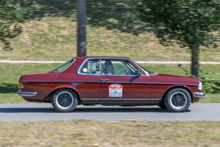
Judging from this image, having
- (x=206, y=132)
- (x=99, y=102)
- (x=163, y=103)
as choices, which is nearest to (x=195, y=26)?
(x=163, y=103)

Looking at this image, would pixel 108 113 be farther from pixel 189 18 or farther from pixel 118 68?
pixel 189 18

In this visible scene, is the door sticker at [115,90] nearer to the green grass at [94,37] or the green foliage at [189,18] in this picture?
the green foliage at [189,18]

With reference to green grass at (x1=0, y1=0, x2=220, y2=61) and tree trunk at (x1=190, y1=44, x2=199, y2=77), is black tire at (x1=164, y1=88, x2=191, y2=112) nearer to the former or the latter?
tree trunk at (x1=190, y1=44, x2=199, y2=77)

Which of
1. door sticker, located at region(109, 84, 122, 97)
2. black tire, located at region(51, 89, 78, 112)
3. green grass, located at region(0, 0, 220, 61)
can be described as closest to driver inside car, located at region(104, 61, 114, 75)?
door sticker, located at region(109, 84, 122, 97)

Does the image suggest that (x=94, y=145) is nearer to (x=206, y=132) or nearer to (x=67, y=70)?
(x=206, y=132)

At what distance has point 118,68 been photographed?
942cm

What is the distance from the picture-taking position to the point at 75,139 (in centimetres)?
589

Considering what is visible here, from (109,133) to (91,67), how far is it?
3284 mm

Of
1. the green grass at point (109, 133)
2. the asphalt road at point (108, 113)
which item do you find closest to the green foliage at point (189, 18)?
the asphalt road at point (108, 113)

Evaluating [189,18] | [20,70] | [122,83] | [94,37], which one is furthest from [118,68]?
[94,37]

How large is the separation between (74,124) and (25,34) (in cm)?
2046

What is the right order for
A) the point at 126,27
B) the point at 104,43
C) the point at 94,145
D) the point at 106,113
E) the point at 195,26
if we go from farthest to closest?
the point at 126,27
the point at 104,43
the point at 195,26
the point at 106,113
the point at 94,145

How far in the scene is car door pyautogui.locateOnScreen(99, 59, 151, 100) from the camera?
9.17 meters

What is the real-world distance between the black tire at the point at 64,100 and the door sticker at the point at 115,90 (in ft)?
3.03
